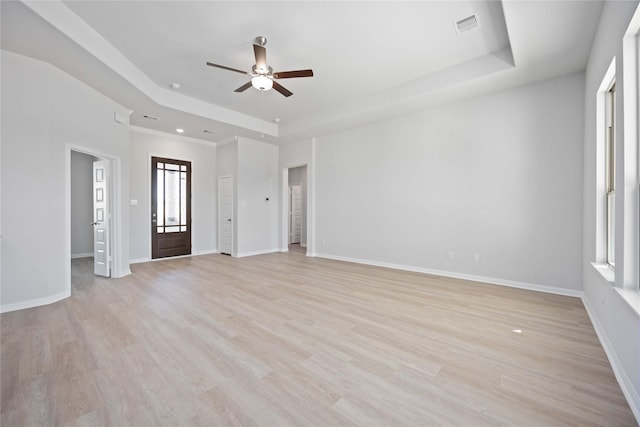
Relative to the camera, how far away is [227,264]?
595cm

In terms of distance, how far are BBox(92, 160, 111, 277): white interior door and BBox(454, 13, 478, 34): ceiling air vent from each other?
5.69 metres

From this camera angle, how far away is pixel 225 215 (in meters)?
7.27

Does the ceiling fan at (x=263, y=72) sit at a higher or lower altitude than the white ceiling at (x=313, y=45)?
lower

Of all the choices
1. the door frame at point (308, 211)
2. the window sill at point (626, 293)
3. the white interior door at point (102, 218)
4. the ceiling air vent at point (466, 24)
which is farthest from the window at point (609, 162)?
the white interior door at point (102, 218)

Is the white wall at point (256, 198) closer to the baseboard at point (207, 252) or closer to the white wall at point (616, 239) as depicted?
the baseboard at point (207, 252)

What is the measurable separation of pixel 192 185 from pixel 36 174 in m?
3.70

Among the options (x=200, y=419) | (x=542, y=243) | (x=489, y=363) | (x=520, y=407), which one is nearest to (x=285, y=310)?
(x=200, y=419)

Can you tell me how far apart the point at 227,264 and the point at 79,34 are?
4316mm

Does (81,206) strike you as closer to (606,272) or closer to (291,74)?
(291,74)

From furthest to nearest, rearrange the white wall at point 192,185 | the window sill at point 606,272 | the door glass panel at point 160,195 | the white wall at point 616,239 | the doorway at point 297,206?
the doorway at point 297,206
the door glass panel at point 160,195
the white wall at point 192,185
the window sill at point 606,272
the white wall at point 616,239

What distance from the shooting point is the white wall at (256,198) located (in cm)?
696

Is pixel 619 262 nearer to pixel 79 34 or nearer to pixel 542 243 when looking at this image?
pixel 542 243

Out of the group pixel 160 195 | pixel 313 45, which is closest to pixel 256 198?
pixel 160 195

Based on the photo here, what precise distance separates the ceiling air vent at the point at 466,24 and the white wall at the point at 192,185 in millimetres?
6246
